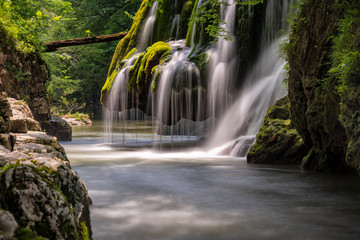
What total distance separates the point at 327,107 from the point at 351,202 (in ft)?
5.02

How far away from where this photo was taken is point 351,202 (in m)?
5.18

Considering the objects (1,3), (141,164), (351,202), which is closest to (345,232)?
(351,202)

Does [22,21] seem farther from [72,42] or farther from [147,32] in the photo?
[147,32]

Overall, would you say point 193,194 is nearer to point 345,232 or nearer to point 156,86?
point 345,232

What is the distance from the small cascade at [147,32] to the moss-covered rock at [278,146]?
9.10 metres

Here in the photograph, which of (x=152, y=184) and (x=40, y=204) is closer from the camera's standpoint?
(x=40, y=204)

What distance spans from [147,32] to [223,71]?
5947 mm

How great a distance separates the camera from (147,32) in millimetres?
16500

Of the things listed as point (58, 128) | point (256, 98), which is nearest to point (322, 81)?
point (256, 98)

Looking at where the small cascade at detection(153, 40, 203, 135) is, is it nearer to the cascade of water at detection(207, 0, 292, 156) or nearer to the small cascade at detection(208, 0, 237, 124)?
the small cascade at detection(208, 0, 237, 124)

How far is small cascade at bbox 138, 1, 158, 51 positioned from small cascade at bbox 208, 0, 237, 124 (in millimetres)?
5034

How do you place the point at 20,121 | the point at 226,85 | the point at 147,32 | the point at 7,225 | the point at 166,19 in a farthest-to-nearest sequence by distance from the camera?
the point at 147,32 < the point at 166,19 < the point at 226,85 < the point at 20,121 < the point at 7,225

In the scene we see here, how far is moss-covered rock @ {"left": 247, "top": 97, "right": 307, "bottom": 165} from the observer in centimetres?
818

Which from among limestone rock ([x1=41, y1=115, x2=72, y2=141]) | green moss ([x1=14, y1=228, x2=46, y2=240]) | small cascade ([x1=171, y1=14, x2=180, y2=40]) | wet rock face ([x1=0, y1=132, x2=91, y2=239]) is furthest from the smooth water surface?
small cascade ([x1=171, y1=14, x2=180, y2=40])
